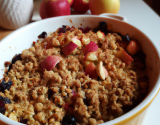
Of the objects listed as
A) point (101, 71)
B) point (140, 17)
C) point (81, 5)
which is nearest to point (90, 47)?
point (101, 71)

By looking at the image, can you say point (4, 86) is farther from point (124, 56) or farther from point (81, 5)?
point (81, 5)

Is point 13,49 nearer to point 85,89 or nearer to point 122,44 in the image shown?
point 85,89

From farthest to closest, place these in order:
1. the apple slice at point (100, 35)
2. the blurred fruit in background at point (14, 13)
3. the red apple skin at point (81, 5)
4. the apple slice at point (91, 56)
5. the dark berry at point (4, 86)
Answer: the red apple skin at point (81, 5)
the blurred fruit in background at point (14, 13)
the apple slice at point (100, 35)
the apple slice at point (91, 56)
the dark berry at point (4, 86)

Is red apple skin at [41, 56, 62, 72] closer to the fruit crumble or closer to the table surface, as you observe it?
the fruit crumble

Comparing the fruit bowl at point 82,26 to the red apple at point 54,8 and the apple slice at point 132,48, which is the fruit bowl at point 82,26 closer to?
the apple slice at point 132,48

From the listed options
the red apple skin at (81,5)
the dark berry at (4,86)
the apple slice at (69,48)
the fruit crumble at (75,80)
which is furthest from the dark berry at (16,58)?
the red apple skin at (81,5)
